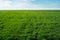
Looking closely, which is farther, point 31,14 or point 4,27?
point 31,14

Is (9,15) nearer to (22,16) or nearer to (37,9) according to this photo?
(22,16)

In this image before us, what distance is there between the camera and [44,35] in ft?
6.72

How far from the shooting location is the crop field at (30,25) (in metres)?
2.05

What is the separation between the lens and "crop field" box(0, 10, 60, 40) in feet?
6.74

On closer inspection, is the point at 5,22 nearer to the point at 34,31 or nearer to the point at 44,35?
the point at 34,31

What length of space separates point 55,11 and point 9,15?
0.67m

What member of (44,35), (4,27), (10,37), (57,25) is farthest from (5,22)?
(57,25)

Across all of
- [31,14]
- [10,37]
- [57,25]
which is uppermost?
A: [31,14]

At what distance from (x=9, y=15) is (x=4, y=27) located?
0.22m

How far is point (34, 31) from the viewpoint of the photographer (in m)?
2.06

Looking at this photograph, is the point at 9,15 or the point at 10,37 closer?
the point at 10,37

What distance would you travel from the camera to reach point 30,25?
2.11 metres

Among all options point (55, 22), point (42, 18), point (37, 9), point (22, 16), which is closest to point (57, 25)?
point (55, 22)

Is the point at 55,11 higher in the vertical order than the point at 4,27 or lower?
higher
